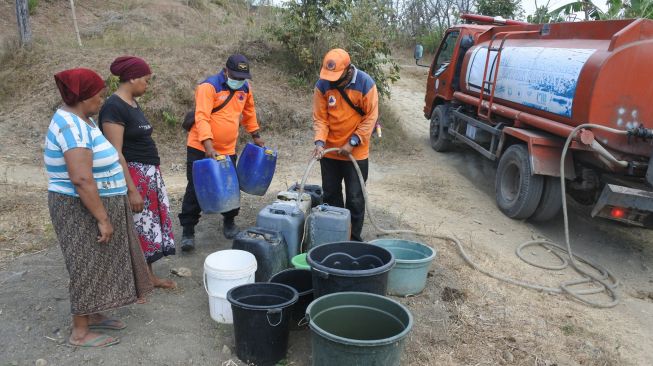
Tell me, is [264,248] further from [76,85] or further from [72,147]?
[76,85]

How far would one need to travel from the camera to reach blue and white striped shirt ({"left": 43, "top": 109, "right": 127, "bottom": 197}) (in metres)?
2.46

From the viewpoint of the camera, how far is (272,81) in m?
10.0

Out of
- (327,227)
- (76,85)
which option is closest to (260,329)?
(327,227)

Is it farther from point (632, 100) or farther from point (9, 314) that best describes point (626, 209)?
point (9, 314)

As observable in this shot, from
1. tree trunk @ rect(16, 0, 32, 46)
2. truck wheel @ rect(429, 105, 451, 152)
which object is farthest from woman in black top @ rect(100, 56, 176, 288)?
tree trunk @ rect(16, 0, 32, 46)

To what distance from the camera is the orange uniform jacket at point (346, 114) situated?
4020mm

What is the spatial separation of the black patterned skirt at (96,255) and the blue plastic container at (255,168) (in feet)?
4.79

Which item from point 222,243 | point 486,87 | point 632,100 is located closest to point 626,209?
point 632,100

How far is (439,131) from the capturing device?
28.6 feet

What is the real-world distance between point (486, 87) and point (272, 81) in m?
4.77

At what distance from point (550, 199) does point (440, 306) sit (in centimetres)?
241

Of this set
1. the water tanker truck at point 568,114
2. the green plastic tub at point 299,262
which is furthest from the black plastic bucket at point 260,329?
the water tanker truck at point 568,114

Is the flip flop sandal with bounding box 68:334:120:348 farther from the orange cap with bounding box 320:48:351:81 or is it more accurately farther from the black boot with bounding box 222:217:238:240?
the orange cap with bounding box 320:48:351:81

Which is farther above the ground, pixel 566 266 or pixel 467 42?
pixel 467 42
